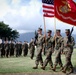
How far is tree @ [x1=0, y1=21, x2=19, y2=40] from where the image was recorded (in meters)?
91.1

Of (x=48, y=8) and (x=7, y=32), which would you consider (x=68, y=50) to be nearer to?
(x=48, y=8)

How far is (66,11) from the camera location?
1880 cm

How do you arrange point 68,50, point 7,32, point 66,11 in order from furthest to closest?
point 7,32 < point 66,11 < point 68,50

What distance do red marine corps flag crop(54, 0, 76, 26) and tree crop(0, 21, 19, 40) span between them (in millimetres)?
70397

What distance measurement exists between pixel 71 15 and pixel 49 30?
149 centimetres

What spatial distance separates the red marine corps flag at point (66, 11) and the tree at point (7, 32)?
70.4 meters

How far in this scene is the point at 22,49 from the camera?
124 feet

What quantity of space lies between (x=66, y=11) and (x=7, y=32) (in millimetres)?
75221

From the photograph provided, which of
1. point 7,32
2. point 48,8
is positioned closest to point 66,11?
point 48,8

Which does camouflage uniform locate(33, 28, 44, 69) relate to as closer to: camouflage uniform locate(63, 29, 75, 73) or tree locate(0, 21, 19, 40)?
camouflage uniform locate(63, 29, 75, 73)

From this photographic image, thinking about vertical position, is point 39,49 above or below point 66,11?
below

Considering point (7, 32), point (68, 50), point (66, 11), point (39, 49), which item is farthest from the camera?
point (7, 32)

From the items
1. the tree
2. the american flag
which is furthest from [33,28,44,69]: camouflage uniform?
the tree

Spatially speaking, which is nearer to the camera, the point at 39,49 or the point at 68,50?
the point at 68,50
